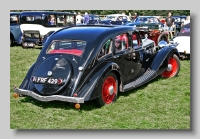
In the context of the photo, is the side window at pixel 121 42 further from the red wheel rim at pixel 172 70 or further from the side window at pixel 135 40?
the red wheel rim at pixel 172 70

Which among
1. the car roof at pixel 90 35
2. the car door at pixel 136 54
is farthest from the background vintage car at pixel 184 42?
the car roof at pixel 90 35

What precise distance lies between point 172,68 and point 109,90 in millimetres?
2674

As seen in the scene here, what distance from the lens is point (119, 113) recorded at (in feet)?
16.8

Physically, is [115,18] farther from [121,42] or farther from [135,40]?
[121,42]

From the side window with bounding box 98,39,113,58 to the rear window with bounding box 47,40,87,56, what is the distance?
0.31 metres

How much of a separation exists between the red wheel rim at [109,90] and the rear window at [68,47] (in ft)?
2.16

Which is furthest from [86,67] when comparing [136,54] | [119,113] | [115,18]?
[115,18]

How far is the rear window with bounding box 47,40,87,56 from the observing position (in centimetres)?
538

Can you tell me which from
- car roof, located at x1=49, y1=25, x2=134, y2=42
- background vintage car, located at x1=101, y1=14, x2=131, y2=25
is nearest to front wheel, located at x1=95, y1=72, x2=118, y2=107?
car roof, located at x1=49, y1=25, x2=134, y2=42

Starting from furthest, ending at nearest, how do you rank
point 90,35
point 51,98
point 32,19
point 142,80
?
point 32,19, point 142,80, point 90,35, point 51,98

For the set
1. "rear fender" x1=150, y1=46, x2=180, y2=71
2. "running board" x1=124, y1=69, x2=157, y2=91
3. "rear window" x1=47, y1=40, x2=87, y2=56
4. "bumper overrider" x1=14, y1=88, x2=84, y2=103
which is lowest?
"bumper overrider" x1=14, y1=88, x2=84, y2=103

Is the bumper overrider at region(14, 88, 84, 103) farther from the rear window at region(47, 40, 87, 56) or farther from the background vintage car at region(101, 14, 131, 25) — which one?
the background vintage car at region(101, 14, 131, 25)

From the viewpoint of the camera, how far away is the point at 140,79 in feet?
21.1

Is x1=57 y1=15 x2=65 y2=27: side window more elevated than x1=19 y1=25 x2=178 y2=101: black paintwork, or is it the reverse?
x1=57 y1=15 x2=65 y2=27: side window
